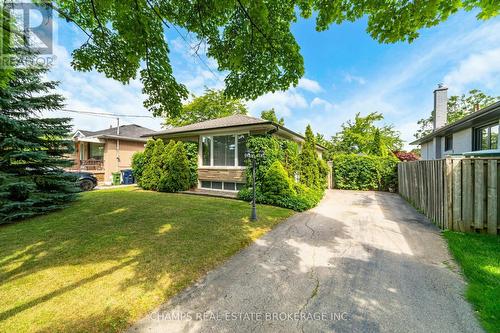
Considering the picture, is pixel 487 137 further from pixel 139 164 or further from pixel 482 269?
pixel 139 164

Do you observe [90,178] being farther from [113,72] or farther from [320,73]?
[320,73]

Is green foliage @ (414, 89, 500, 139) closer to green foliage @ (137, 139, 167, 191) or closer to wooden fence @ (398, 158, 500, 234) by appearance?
wooden fence @ (398, 158, 500, 234)

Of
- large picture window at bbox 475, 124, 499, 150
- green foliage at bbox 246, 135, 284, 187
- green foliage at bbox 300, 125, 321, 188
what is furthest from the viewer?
green foliage at bbox 300, 125, 321, 188

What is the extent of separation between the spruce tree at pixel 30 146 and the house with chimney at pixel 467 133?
12.9m

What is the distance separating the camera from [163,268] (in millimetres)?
3135

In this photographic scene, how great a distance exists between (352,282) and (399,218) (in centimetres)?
461

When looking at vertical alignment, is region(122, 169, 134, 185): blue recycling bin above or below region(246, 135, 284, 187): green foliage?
below

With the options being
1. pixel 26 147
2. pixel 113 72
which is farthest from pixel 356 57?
pixel 26 147

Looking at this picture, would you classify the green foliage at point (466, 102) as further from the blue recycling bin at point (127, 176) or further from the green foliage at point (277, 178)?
the blue recycling bin at point (127, 176)

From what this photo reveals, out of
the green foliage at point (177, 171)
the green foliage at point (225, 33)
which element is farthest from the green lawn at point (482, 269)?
the green foliage at point (177, 171)

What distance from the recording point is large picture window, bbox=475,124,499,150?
8.33 metres

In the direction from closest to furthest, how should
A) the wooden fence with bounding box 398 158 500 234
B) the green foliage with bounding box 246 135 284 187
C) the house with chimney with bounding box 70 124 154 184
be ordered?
1. the wooden fence with bounding box 398 158 500 234
2. the green foliage with bounding box 246 135 284 187
3. the house with chimney with bounding box 70 124 154 184

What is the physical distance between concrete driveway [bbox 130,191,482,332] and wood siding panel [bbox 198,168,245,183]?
5374 mm

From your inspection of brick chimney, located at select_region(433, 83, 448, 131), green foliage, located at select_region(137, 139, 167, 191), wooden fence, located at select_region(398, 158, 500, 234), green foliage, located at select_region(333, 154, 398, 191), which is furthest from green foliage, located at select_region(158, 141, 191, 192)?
brick chimney, located at select_region(433, 83, 448, 131)
